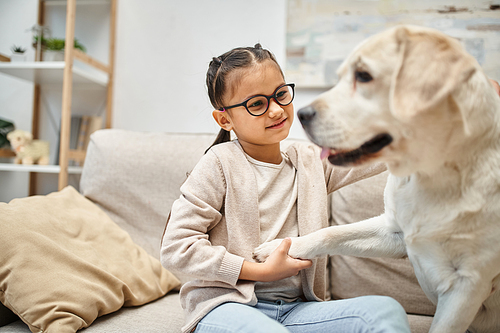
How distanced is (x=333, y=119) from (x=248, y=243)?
0.44 meters

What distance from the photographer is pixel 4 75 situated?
2.41 meters

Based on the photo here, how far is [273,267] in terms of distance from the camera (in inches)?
37.0

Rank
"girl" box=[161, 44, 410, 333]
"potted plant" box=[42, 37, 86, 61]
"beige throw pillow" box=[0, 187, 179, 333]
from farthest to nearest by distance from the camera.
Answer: "potted plant" box=[42, 37, 86, 61] → "beige throw pillow" box=[0, 187, 179, 333] → "girl" box=[161, 44, 410, 333]

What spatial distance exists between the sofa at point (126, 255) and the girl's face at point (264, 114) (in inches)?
21.3

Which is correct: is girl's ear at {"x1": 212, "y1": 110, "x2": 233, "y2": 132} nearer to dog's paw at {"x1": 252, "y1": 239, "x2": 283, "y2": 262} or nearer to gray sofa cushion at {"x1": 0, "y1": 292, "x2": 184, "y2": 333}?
dog's paw at {"x1": 252, "y1": 239, "x2": 283, "y2": 262}

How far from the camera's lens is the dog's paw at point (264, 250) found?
101 centimetres

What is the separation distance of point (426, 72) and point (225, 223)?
0.65 metres

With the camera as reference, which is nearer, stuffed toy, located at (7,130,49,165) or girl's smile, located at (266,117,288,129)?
girl's smile, located at (266,117,288,129)

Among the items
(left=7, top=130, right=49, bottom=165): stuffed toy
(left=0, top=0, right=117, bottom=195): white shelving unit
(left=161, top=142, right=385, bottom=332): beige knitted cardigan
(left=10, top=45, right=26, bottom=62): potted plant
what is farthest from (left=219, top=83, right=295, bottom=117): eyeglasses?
(left=10, top=45, right=26, bottom=62): potted plant

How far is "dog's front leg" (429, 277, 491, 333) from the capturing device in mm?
762

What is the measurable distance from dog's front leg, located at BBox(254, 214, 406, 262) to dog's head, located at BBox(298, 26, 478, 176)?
245 mm

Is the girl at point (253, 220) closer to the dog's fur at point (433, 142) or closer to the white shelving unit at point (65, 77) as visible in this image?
the dog's fur at point (433, 142)

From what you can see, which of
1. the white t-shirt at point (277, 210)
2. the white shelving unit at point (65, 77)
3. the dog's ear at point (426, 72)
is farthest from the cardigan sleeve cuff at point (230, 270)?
the white shelving unit at point (65, 77)

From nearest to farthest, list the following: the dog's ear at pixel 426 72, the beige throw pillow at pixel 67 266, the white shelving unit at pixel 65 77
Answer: the dog's ear at pixel 426 72
the beige throw pillow at pixel 67 266
the white shelving unit at pixel 65 77
